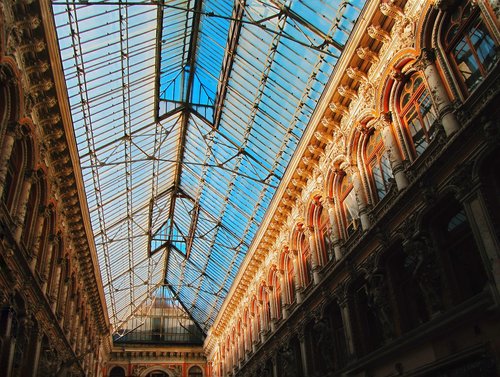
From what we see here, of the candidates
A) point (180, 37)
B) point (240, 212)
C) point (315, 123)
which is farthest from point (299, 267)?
point (180, 37)

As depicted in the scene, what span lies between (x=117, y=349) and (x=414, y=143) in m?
38.2

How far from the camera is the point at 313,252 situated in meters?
17.7

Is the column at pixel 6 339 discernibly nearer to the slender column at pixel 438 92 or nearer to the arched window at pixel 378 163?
the arched window at pixel 378 163

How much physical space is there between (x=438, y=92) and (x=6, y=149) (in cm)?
1050

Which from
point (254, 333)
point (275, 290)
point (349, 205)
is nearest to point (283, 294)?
point (275, 290)

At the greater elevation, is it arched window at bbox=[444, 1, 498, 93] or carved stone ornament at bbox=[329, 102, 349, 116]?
carved stone ornament at bbox=[329, 102, 349, 116]

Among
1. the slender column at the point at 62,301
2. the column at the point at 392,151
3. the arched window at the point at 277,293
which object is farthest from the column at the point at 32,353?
the column at the point at 392,151

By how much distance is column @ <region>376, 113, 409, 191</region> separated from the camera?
12.0 m

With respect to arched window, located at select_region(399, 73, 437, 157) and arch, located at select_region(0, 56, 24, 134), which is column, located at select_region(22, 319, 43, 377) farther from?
arched window, located at select_region(399, 73, 437, 157)

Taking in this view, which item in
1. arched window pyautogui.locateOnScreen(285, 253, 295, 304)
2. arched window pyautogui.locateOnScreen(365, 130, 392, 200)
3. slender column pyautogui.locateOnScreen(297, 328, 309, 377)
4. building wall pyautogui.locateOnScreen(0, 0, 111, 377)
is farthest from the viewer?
arched window pyautogui.locateOnScreen(285, 253, 295, 304)

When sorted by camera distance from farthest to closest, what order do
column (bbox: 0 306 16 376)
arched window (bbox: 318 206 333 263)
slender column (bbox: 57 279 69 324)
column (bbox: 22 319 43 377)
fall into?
slender column (bbox: 57 279 69 324), arched window (bbox: 318 206 333 263), column (bbox: 22 319 43 377), column (bbox: 0 306 16 376)

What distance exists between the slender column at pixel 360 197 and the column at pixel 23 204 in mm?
9498

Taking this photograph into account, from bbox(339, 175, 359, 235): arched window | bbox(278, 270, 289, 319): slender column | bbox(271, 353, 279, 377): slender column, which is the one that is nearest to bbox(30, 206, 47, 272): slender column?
bbox(339, 175, 359, 235): arched window

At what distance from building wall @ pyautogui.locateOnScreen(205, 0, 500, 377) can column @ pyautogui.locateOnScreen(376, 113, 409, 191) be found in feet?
0.11
